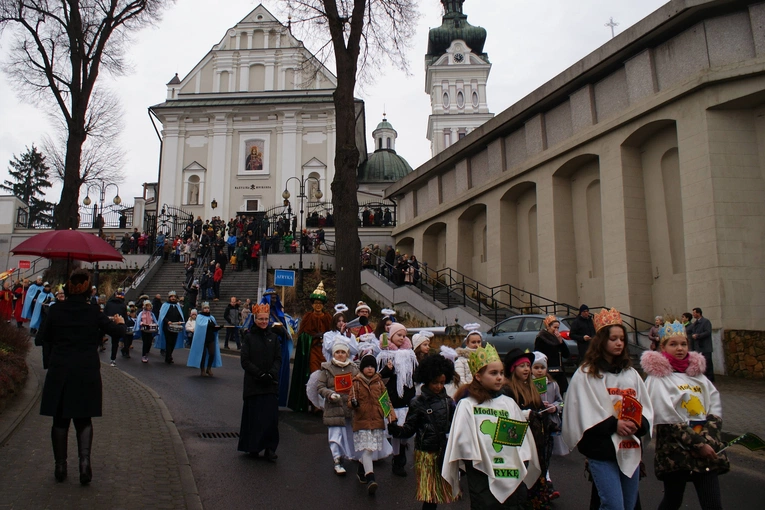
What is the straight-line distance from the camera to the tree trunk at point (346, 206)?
1377cm

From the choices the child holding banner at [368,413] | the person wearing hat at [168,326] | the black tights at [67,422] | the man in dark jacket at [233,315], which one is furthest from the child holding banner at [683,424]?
the man in dark jacket at [233,315]

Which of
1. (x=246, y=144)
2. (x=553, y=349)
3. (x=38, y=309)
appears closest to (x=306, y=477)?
(x=553, y=349)

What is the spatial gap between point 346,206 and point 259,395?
280 inches

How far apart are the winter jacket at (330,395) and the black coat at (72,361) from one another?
2.31m

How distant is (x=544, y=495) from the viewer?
5496mm

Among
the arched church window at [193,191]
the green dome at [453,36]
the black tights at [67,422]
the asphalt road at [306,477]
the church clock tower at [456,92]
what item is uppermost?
the green dome at [453,36]

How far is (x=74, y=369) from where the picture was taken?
6086 millimetres

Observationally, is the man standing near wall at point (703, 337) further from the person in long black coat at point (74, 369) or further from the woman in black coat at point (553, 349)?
the person in long black coat at point (74, 369)

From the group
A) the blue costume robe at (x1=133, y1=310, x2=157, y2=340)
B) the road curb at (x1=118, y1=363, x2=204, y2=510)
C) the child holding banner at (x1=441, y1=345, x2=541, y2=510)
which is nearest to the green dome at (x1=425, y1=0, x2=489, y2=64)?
the blue costume robe at (x1=133, y1=310, x2=157, y2=340)

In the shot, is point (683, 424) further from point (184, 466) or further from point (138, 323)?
point (138, 323)

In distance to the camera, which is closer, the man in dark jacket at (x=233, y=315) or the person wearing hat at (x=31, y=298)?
the man in dark jacket at (x=233, y=315)

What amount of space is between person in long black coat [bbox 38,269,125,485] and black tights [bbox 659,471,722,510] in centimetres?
512

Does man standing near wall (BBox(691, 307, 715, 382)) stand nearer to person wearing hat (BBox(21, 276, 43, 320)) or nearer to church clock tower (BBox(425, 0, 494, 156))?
person wearing hat (BBox(21, 276, 43, 320))

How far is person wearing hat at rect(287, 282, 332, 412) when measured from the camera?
32.7 ft
